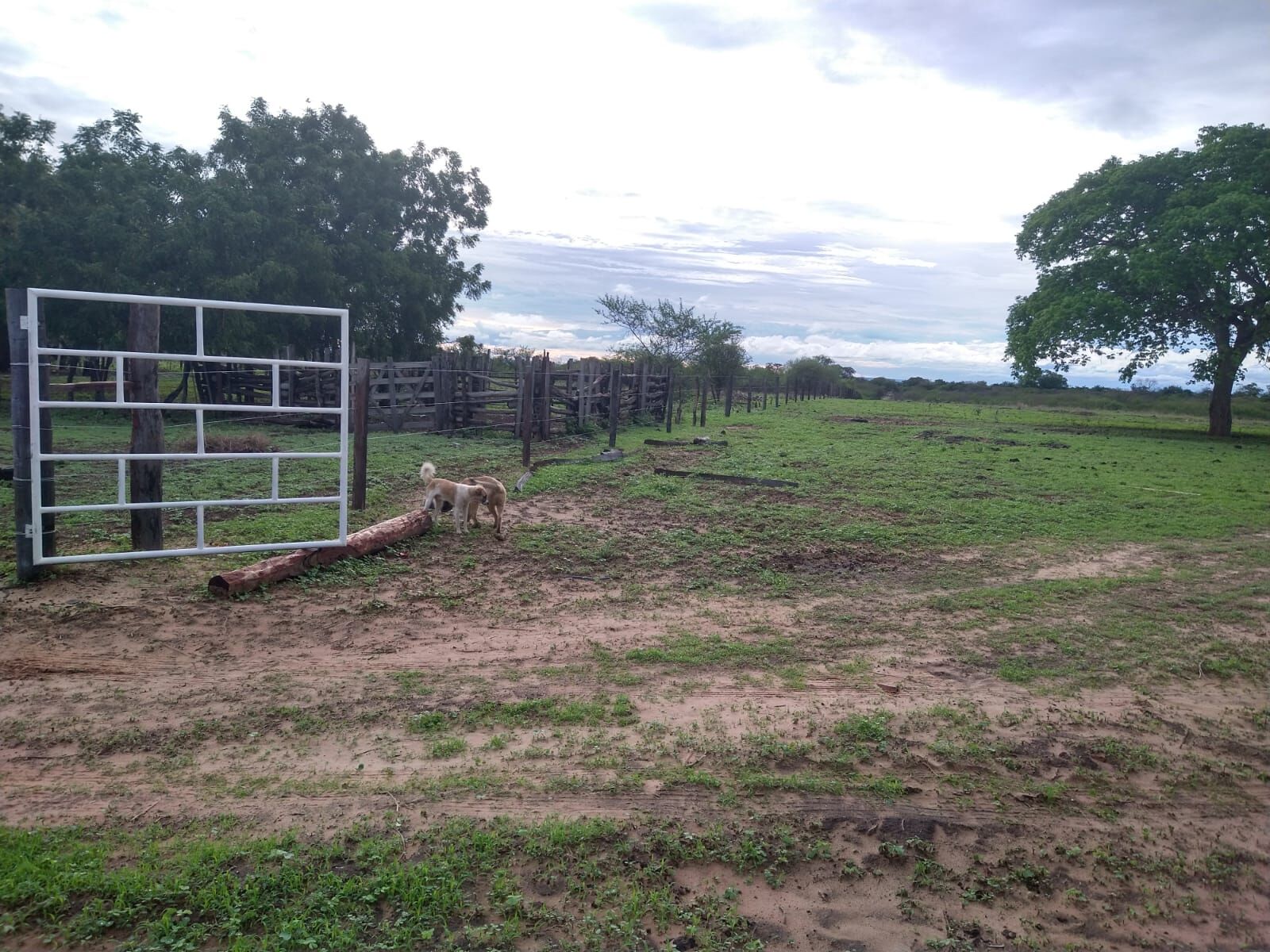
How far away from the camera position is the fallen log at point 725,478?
1188cm

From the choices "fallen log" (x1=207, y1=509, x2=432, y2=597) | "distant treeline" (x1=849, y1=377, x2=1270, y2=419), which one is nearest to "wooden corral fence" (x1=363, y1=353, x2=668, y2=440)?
"fallen log" (x1=207, y1=509, x2=432, y2=597)

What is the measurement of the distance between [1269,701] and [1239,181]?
26752mm

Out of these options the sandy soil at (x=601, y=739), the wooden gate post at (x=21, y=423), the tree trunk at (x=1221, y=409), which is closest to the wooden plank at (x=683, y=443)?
the sandy soil at (x=601, y=739)

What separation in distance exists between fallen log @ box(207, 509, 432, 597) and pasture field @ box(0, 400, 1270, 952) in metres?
0.15

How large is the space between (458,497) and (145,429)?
2.72m

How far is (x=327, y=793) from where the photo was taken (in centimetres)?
330

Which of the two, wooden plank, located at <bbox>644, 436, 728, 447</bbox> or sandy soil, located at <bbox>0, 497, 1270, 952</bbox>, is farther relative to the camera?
wooden plank, located at <bbox>644, 436, 728, 447</bbox>

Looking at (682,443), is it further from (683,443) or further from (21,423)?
(21,423)

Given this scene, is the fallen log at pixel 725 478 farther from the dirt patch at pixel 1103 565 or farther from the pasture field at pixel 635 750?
the dirt patch at pixel 1103 565

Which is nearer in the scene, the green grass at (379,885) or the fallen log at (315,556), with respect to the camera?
the green grass at (379,885)

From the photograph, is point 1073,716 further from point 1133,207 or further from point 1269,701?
point 1133,207

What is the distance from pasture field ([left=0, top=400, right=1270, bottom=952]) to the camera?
2725mm

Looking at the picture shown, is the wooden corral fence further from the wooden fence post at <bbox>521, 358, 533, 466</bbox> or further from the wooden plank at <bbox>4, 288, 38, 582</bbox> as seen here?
the wooden plank at <bbox>4, 288, 38, 582</bbox>

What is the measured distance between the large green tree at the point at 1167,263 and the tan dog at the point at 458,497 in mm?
24235
